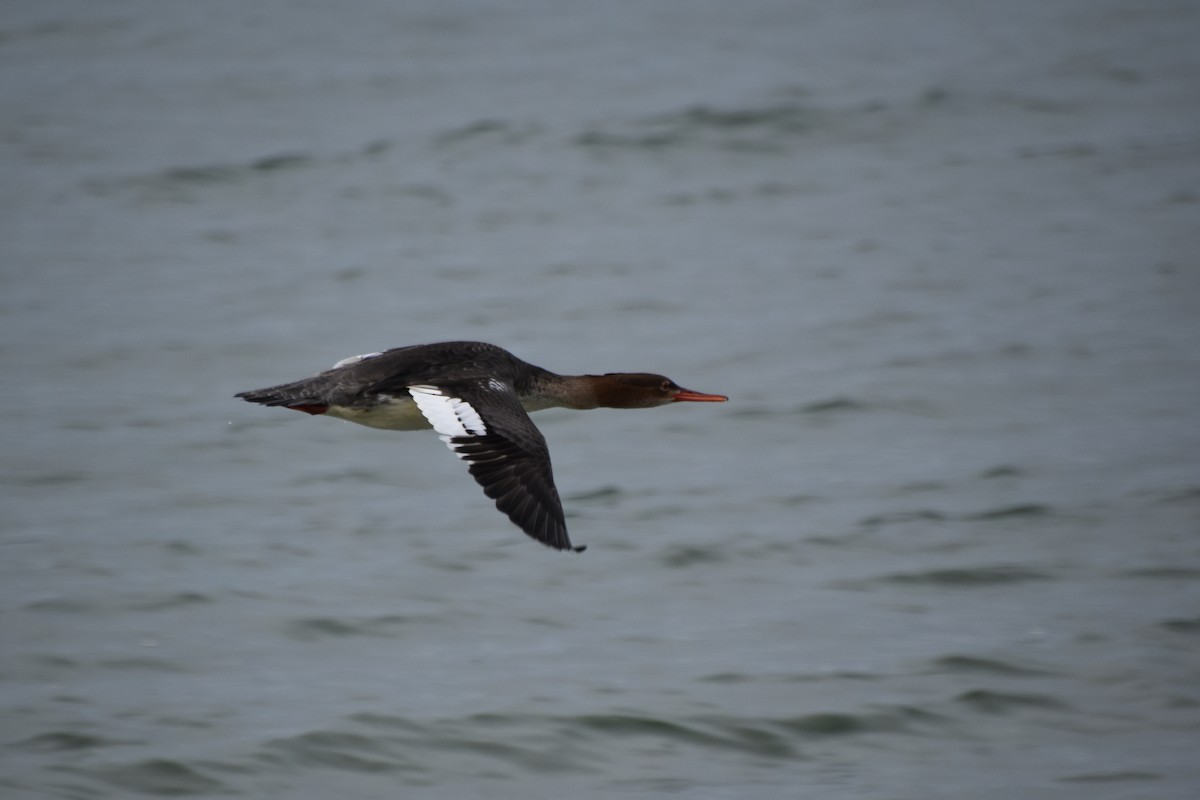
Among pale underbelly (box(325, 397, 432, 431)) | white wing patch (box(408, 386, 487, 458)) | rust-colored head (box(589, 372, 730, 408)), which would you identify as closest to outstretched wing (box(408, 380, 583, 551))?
white wing patch (box(408, 386, 487, 458))

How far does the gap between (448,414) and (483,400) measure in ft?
0.74

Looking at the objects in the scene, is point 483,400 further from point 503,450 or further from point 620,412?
point 620,412

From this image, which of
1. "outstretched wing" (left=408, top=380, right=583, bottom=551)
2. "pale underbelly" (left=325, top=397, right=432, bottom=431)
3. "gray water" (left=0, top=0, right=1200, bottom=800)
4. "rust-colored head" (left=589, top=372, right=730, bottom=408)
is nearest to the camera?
"outstretched wing" (left=408, top=380, right=583, bottom=551)

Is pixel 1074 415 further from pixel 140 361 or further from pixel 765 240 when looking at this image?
pixel 140 361

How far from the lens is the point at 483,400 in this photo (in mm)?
7250

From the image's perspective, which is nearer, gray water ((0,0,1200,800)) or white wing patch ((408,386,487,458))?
white wing patch ((408,386,487,458))

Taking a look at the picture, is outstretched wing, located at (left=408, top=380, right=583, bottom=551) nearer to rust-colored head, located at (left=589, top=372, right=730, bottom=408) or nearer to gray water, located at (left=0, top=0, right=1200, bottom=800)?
rust-colored head, located at (left=589, top=372, right=730, bottom=408)

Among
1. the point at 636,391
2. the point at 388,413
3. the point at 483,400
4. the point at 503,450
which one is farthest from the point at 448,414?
the point at 636,391

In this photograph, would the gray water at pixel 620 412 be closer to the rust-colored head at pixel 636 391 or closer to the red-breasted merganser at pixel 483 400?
the rust-colored head at pixel 636 391

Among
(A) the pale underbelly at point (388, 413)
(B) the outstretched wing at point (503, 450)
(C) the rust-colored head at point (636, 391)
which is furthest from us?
(C) the rust-colored head at point (636, 391)

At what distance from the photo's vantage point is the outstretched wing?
6.53m

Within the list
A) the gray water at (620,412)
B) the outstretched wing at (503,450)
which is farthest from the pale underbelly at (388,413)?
the gray water at (620,412)

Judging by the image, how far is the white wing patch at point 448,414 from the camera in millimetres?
6930

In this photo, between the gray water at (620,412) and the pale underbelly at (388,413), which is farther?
the gray water at (620,412)
